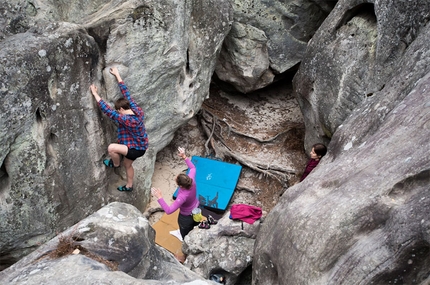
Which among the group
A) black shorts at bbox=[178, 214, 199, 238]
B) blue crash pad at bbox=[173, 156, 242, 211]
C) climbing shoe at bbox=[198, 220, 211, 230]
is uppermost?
climbing shoe at bbox=[198, 220, 211, 230]

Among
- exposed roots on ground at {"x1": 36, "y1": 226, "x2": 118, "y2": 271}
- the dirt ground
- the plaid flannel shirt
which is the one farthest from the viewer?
the dirt ground

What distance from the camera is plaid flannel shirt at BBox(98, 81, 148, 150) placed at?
6039mm

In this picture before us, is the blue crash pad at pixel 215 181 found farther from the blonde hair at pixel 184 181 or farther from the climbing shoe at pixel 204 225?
the blonde hair at pixel 184 181

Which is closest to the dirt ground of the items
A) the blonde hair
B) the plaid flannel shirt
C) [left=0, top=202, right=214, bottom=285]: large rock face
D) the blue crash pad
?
the blue crash pad

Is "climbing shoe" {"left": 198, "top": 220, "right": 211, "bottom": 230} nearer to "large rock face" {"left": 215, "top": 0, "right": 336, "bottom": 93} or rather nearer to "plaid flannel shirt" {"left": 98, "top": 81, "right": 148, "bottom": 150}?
"plaid flannel shirt" {"left": 98, "top": 81, "right": 148, "bottom": 150}

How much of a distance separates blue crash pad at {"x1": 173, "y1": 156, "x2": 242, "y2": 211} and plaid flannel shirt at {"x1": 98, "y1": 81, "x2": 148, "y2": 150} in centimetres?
173

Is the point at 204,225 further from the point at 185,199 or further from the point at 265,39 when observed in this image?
the point at 265,39

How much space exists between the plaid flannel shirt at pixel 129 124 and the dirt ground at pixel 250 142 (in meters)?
1.66

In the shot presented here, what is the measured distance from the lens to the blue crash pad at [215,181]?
771 cm

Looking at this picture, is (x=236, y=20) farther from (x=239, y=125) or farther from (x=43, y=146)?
(x=43, y=146)

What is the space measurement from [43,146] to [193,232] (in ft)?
7.35

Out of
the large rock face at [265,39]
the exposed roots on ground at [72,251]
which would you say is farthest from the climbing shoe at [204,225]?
the large rock face at [265,39]

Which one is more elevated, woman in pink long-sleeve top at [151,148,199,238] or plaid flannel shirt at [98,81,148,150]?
plaid flannel shirt at [98,81,148,150]

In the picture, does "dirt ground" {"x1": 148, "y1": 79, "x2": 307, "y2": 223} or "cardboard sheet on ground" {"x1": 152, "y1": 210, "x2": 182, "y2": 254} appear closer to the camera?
"cardboard sheet on ground" {"x1": 152, "y1": 210, "x2": 182, "y2": 254}
